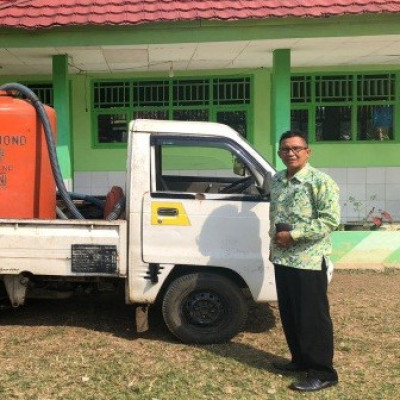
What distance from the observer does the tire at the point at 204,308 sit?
4.32m

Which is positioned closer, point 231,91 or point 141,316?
point 141,316

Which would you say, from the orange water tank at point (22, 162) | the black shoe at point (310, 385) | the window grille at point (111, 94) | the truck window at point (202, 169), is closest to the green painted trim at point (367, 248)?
the truck window at point (202, 169)

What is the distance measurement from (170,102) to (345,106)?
3.08 metres

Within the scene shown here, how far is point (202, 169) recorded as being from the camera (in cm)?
534

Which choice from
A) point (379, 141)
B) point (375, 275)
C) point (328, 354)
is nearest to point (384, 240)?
point (375, 275)

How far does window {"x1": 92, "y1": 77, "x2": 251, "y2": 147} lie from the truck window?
13.7 feet

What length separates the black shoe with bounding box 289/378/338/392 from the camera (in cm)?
357

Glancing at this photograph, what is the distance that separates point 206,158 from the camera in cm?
511

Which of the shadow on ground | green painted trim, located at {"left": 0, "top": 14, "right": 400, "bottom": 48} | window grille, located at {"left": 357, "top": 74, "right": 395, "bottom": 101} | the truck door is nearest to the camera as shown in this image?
the truck door

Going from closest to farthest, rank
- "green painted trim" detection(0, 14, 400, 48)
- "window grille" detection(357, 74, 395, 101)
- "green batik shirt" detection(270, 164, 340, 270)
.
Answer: "green batik shirt" detection(270, 164, 340, 270) → "green painted trim" detection(0, 14, 400, 48) → "window grille" detection(357, 74, 395, 101)

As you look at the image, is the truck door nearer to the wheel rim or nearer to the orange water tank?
the wheel rim

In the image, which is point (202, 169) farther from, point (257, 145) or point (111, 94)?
point (111, 94)

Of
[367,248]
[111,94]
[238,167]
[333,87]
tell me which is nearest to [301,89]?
[333,87]

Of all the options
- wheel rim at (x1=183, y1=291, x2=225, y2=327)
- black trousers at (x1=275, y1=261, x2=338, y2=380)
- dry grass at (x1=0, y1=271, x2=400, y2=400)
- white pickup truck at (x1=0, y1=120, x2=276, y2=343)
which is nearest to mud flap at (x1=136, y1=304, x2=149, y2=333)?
white pickup truck at (x1=0, y1=120, x2=276, y2=343)
